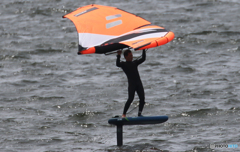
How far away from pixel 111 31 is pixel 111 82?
11.8 meters

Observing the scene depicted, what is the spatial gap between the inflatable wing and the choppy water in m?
4.45

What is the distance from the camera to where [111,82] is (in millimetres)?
26672

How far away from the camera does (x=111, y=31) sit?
1502 centimetres

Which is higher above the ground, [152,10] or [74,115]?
[152,10]

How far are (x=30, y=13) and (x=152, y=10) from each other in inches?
424

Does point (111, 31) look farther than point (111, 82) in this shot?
No

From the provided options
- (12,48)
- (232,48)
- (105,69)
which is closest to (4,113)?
(105,69)

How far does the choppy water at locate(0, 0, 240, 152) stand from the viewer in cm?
1862

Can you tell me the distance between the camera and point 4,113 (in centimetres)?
2192

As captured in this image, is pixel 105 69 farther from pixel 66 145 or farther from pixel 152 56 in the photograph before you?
pixel 66 145

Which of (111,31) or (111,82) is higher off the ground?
(111,31)

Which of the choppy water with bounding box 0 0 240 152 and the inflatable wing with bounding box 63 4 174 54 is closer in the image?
the inflatable wing with bounding box 63 4 174 54

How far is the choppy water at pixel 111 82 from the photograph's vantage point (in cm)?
1862

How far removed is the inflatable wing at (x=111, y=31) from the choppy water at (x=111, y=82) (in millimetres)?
4449
